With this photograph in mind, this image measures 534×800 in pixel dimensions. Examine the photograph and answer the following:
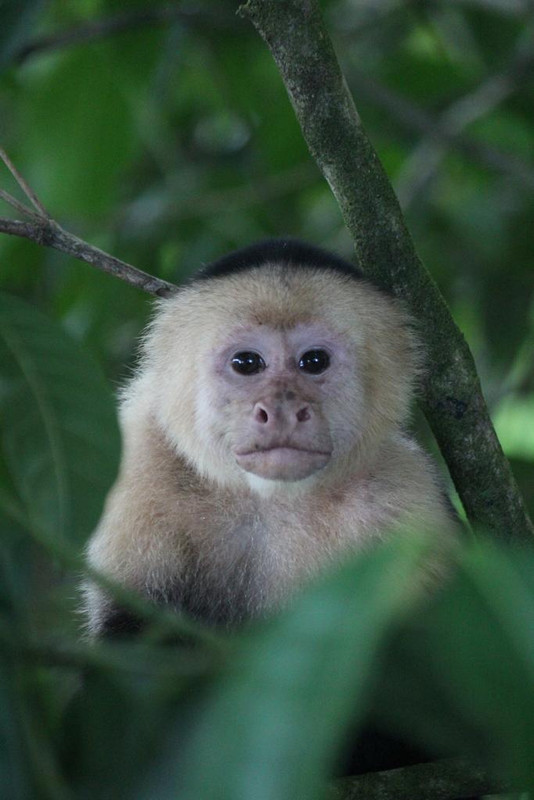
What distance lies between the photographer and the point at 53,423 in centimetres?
134

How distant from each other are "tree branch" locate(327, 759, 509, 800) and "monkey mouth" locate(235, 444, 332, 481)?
80 centimetres

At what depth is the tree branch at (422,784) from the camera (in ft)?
4.99

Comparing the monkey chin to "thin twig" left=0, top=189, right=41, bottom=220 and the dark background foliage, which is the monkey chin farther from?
"thin twig" left=0, top=189, right=41, bottom=220

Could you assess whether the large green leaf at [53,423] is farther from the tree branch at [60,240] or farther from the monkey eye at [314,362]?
the monkey eye at [314,362]

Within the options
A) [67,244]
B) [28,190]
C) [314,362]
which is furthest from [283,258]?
[28,190]

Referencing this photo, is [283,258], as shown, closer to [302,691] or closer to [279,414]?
[279,414]

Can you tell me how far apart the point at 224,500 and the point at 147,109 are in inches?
61.5

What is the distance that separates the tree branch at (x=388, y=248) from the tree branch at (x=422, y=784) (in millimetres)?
634

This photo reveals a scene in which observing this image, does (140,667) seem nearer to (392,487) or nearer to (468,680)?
(468,680)

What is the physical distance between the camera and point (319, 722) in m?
0.80

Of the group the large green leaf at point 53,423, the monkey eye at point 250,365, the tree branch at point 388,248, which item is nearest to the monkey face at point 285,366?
the monkey eye at point 250,365

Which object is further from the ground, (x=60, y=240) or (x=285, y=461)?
(x=60, y=240)

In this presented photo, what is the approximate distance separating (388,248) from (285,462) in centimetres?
48

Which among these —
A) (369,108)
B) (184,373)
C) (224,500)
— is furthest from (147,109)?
(224,500)
